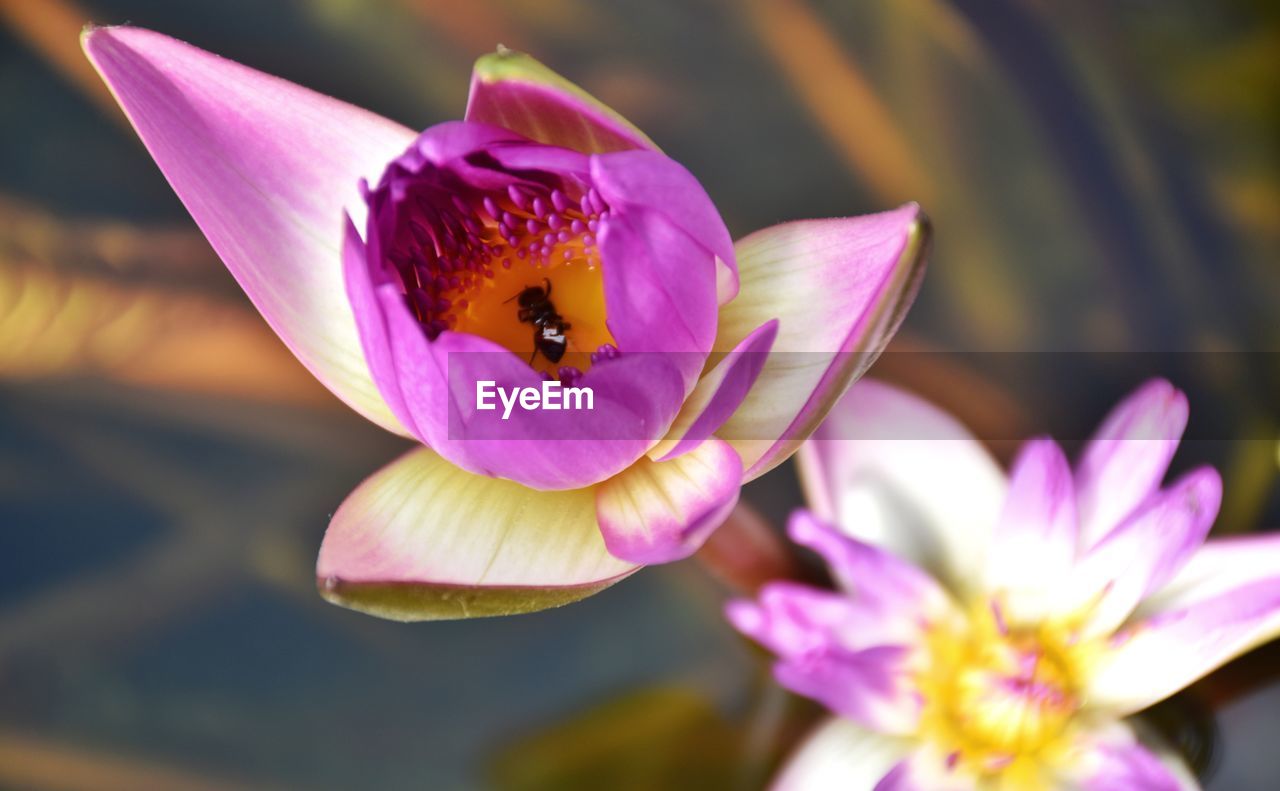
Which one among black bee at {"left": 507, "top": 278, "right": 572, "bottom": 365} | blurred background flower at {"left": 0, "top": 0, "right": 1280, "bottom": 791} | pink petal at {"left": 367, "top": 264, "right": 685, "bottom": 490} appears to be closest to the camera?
pink petal at {"left": 367, "top": 264, "right": 685, "bottom": 490}

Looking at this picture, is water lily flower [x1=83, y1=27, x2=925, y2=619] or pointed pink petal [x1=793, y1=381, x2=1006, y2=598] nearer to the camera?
water lily flower [x1=83, y1=27, x2=925, y2=619]

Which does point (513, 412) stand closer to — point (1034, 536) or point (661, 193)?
point (661, 193)

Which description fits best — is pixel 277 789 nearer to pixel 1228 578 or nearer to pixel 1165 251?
pixel 1228 578

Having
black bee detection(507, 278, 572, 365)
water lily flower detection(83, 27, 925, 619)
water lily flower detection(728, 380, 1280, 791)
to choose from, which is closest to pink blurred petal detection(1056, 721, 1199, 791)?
water lily flower detection(728, 380, 1280, 791)

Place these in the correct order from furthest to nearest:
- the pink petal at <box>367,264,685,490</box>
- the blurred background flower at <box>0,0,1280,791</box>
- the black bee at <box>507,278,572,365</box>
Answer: the blurred background flower at <box>0,0,1280,791</box> < the black bee at <box>507,278,572,365</box> < the pink petal at <box>367,264,685,490</box>

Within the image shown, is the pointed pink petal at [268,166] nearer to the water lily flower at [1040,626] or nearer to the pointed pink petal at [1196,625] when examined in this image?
the water lily flower at [1040,626]

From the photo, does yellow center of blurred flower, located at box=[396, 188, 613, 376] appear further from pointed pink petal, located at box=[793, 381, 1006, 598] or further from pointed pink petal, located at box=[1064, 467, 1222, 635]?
pointed pink petal, located at box=[1064, 467, 1222, 635]

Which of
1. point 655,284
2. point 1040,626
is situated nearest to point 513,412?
point 655,284

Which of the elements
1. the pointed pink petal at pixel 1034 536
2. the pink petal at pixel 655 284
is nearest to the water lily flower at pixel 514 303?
the pink petal at pixel 655 284
